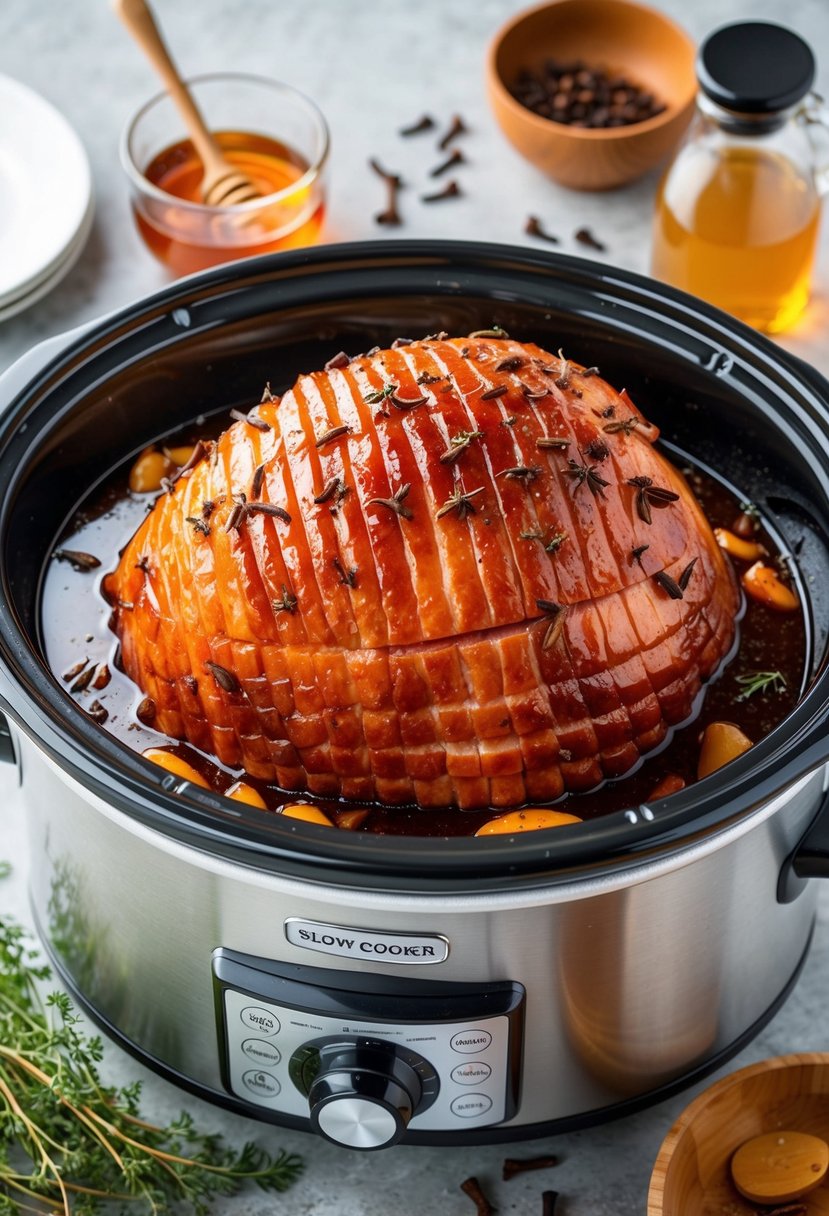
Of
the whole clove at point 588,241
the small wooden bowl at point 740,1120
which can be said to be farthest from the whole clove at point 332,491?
the whole clove at point 588,241

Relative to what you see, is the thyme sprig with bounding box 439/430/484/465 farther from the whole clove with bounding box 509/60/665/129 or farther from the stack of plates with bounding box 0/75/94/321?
the whole clove with bounding box 509/60/665/129

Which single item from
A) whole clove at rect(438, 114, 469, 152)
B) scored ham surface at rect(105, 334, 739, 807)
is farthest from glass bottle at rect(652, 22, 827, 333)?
scored ham surface at rect(105, 334, 739, 807)

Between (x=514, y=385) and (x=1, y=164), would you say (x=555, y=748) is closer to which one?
(x=514, y=385)

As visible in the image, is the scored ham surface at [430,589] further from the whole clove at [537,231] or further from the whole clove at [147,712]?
the whole clove at [537,231]

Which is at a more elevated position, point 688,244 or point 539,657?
point 539,657

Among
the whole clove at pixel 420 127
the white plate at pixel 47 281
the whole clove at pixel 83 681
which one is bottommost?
the whole clove at pixel 420 127

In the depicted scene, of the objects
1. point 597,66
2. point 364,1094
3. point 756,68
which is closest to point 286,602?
point 364,1094

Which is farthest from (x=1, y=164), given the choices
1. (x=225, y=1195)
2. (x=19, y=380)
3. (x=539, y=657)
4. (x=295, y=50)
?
(x=225, y=1195)
